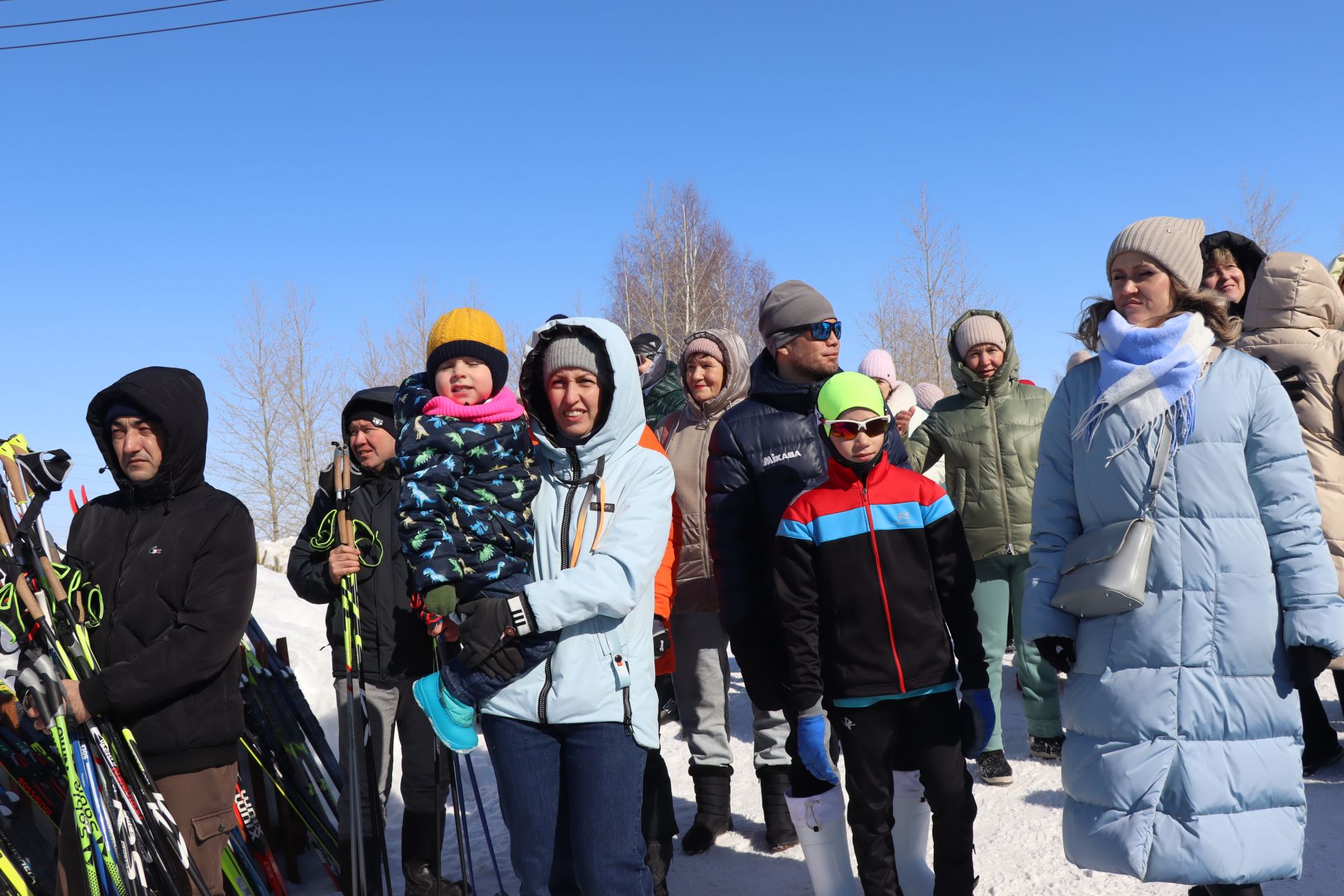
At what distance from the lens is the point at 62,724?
9.68 feet

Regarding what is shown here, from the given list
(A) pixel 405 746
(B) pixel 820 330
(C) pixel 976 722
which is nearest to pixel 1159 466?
(C) pixel 976 722

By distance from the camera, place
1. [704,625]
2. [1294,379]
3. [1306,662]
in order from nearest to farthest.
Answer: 1. [1306,662]
2. [1294,379]
3. [704,625]

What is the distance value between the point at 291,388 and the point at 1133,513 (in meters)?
25.4

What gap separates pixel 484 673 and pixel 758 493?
1459 mm

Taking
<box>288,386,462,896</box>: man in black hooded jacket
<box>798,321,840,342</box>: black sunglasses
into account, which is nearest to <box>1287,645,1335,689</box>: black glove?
<box>798,321,840,342</box>: black sunglasses

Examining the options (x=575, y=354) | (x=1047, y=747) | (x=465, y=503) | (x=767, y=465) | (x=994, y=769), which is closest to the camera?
(x=465, y=503)

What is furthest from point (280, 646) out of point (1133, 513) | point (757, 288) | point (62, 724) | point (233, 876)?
point (757, 288)

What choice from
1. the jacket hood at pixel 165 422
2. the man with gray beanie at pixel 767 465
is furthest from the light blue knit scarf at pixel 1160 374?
the jacket hood at pixel 165 422

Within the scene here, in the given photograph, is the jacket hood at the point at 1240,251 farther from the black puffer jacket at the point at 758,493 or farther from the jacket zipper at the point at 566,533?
the jacket zipper at the point at 566,533

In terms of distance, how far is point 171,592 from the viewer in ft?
9.94

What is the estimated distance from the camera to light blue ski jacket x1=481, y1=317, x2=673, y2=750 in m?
2.73

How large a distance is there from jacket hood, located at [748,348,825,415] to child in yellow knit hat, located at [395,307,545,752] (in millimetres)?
1197

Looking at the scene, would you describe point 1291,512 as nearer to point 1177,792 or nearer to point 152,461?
point 1177,792

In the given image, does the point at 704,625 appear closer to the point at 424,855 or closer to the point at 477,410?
the point at 424,855
